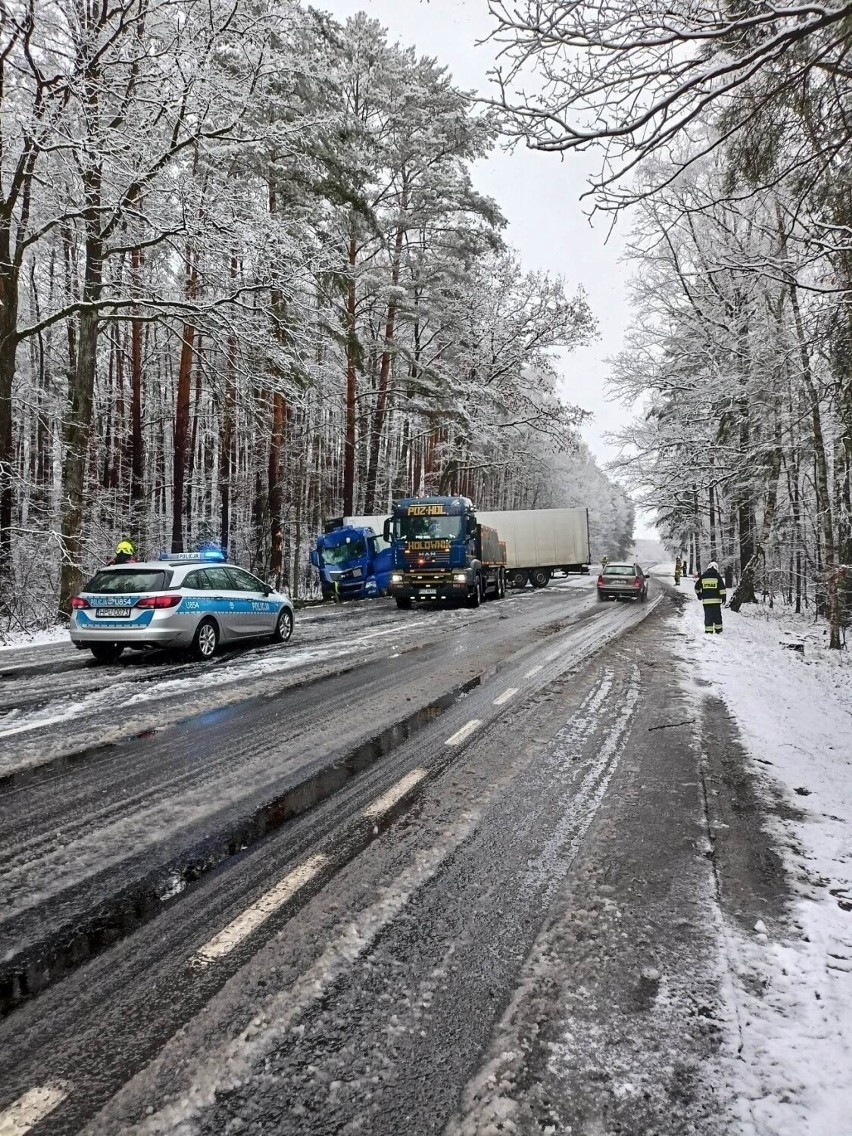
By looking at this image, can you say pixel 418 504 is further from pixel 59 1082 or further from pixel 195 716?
pixel 59 1082

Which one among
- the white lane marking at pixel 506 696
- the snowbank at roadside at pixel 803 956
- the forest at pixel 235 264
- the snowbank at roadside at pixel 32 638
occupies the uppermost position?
the forest at pixel 235 264

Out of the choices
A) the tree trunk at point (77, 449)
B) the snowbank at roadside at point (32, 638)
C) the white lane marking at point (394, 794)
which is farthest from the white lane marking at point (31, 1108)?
the tree trunk at point (77, 449)

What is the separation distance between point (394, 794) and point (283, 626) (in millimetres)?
8084

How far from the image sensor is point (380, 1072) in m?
2.10

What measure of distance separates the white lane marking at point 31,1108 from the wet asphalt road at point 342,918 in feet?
0.05

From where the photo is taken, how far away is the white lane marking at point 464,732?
582 cm

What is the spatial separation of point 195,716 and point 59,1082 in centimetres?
465

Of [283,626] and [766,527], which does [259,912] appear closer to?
[283,626]

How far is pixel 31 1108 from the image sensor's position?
6.31 ft

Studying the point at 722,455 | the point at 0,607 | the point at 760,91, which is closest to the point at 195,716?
the point at 760,91

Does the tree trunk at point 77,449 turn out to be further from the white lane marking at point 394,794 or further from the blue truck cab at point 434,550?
the white lane marking at point 394,794

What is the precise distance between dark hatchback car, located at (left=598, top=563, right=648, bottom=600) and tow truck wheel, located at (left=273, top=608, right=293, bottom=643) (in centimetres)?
1654

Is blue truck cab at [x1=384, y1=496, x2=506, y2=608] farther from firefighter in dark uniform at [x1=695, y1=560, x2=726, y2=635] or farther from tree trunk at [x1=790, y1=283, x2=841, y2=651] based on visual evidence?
tree trunk at [x1=790, y1=283, x2=841, y2=651]

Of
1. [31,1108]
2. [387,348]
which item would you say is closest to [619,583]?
[387,348]
